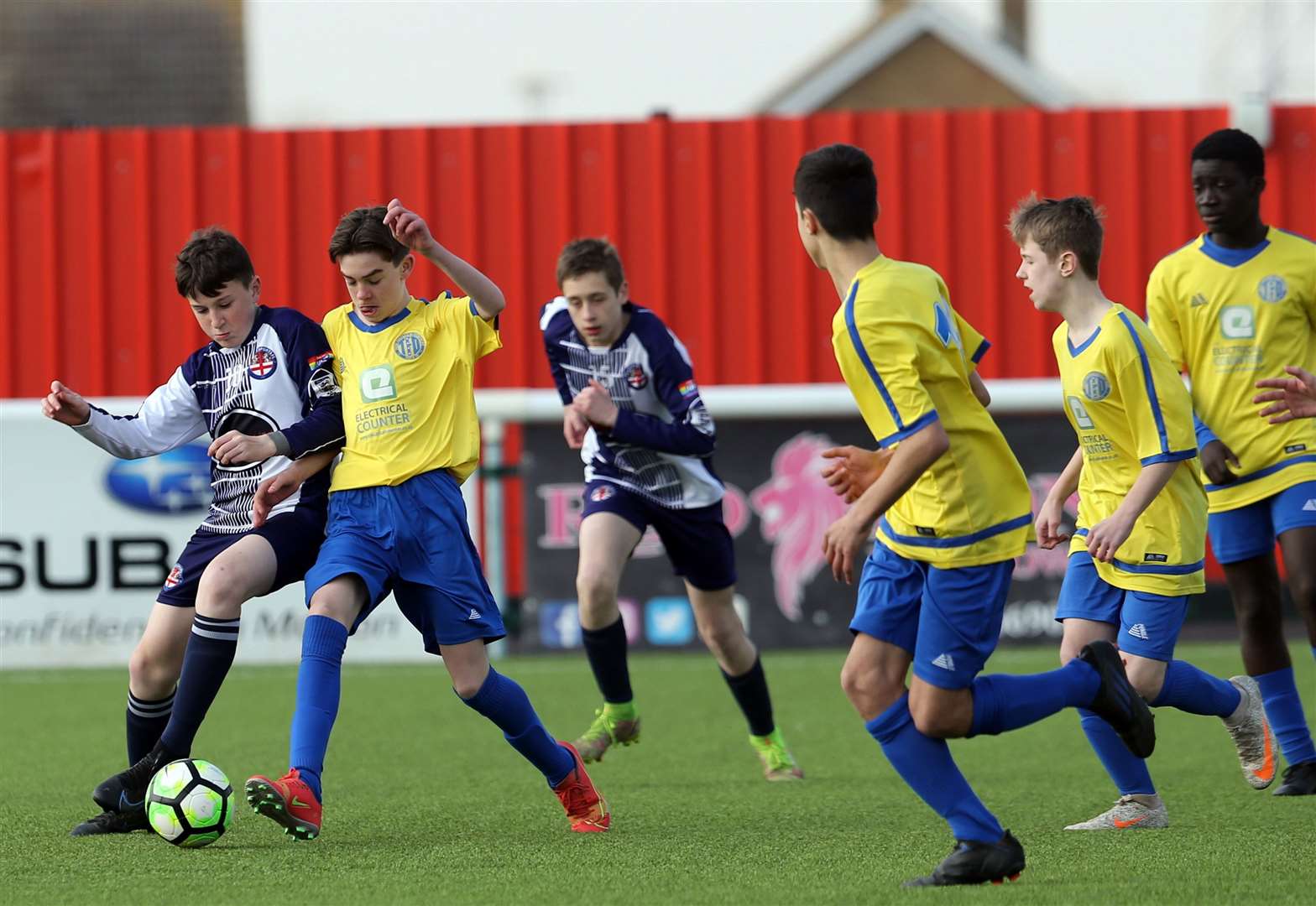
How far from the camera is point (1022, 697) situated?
13.7ft

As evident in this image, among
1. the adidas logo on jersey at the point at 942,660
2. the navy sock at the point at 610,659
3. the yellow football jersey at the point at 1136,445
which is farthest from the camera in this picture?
the navy sock at the point at 610,659

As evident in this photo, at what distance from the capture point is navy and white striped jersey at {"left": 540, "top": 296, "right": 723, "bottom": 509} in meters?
6.28

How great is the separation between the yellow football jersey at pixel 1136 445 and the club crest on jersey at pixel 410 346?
179cm

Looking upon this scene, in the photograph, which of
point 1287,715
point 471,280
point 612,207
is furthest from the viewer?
point 612,207

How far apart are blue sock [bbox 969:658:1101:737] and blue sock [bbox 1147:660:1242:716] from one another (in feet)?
3.04

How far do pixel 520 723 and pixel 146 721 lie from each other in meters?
1.15

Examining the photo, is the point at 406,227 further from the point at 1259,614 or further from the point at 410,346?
the point at 1259,614

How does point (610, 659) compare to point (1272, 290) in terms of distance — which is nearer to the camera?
point (1272, 290)

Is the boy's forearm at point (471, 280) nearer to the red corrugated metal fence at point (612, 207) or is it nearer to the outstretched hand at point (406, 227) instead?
the outstretched hand at point (406, 227)

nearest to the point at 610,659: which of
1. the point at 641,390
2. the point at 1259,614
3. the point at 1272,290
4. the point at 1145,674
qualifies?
the point at 641,390

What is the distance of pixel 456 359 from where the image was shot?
5.17m

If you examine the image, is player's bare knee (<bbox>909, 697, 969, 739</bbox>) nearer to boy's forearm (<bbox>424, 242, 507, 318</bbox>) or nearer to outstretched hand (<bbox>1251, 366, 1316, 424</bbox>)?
→ outstretched hand (<bbox>1251, 366, 1316, 424</bbox>)

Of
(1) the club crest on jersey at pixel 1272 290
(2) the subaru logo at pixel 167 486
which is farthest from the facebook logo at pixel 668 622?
(1) the club crest on jersey at pixel 1272 290

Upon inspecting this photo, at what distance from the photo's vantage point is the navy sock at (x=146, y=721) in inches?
209
